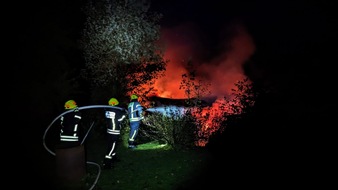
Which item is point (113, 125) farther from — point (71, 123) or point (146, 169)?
point (146, 169)

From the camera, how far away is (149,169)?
29.0 ft

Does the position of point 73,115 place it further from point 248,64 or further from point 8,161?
point 248,64

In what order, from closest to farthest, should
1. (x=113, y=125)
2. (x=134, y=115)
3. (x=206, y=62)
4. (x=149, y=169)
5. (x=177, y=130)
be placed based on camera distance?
(x=149, y=169)
(x=113, y=125)
(x=177, y=130)
(x=134, y=115)
(x=206, y=62)

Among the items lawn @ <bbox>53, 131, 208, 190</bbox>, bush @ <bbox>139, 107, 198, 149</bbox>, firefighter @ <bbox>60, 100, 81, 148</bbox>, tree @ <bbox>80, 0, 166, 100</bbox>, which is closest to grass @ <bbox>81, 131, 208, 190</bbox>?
lawn @ <bbox>53, 131, 208, 190</bbox>

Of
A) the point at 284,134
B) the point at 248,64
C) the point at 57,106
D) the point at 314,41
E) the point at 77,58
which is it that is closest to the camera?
the point at 284,134

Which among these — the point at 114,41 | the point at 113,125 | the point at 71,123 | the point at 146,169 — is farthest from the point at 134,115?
the point at 114,41

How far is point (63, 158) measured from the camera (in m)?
7.58

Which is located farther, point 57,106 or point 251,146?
point 57,106

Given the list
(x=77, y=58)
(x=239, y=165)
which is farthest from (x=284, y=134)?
(x=77, y=58)

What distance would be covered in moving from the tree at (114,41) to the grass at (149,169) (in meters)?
5.17

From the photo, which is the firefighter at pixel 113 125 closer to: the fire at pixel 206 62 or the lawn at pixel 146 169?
the lawn at pixel 146 169

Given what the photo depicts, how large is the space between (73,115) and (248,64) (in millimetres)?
27656

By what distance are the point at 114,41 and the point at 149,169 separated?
343 inches

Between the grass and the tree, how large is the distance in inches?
204
